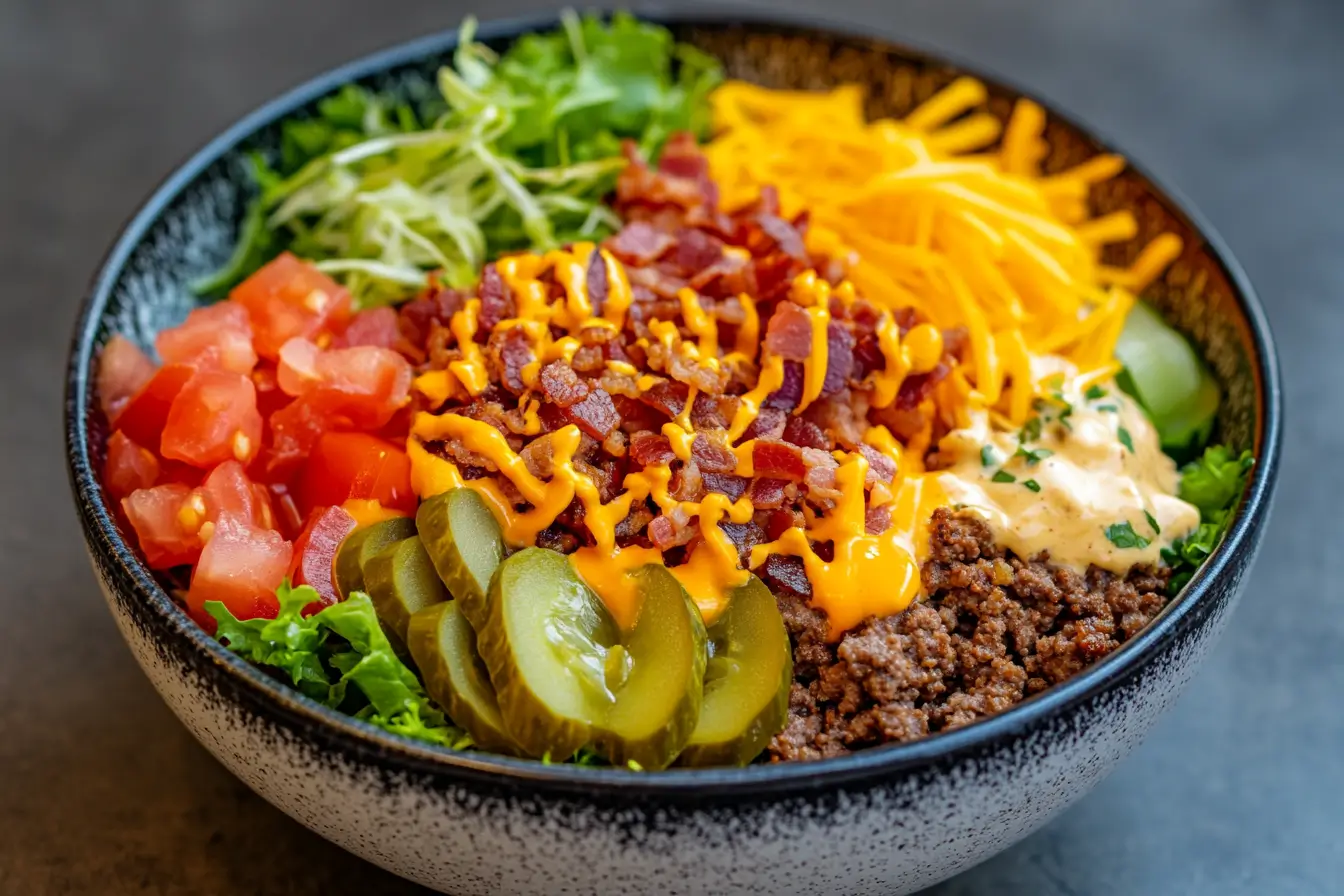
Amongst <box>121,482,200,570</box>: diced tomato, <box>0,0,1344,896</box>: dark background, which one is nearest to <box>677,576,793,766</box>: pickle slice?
<box>0,0,1344,896</box>: dark background

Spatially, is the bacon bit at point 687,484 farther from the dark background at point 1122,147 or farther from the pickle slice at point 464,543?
the dark background at point 1122,147

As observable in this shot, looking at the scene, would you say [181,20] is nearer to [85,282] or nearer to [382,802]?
[85,282]

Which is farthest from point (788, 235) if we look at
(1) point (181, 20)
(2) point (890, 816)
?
(1) point (181, 20)

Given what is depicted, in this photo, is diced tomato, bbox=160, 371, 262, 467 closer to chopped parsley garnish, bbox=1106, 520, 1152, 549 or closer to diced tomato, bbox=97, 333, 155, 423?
diced tomato, bbox=97, 333, 155, 423

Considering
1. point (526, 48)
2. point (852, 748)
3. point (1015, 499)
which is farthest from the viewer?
point (526, 48)

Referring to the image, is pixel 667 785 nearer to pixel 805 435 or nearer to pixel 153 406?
pixel 805 435

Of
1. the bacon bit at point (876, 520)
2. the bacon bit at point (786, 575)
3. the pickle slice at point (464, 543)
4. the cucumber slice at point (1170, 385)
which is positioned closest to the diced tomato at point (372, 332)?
the pickle slice at point (464, 543)
